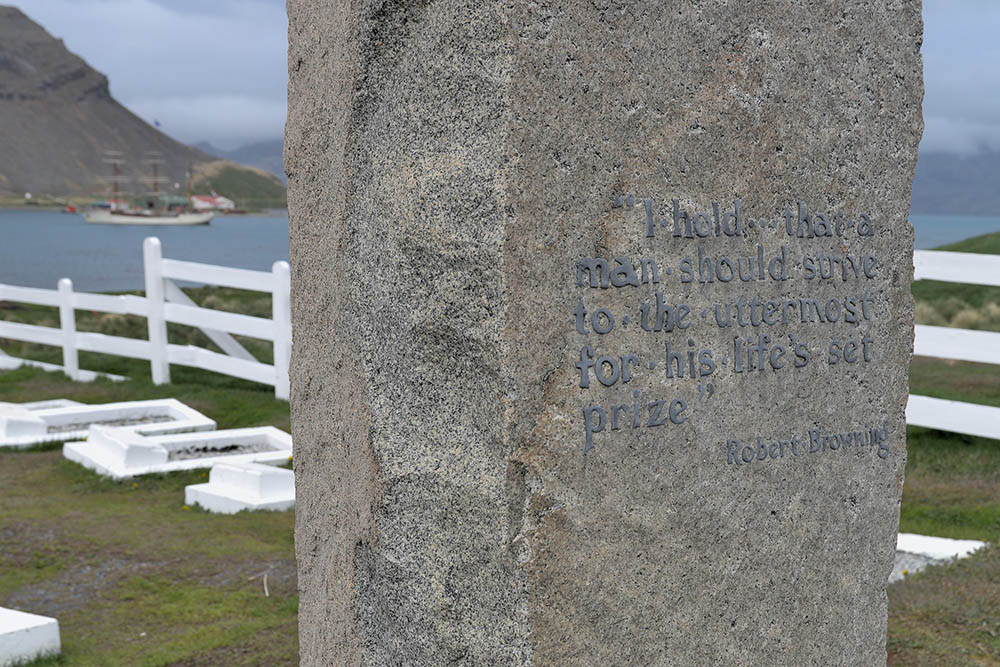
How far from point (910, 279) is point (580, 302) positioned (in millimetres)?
Result: 1348

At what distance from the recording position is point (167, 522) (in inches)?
231

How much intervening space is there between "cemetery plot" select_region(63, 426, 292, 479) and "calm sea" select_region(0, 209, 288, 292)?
51.0 ft

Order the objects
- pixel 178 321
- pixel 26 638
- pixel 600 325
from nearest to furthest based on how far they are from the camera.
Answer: pixel 600 325 < pixel 26 638 < pixel 178 321

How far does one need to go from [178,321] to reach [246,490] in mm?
4335

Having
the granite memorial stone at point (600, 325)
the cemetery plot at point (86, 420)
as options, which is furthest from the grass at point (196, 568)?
the granite memorial stone at point (600, 325)

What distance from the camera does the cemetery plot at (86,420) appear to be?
7883 millimetres

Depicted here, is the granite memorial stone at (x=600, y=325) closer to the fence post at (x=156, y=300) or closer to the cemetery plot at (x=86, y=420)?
the cemetery plot at (x=86, y=420)

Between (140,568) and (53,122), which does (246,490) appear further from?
(53,122)

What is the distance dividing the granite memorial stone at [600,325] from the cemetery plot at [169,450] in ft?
13.8

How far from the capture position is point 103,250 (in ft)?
250

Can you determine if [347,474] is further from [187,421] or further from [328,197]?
[187,421]

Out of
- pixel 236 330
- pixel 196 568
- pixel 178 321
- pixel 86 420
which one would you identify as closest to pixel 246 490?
pixel 196 568

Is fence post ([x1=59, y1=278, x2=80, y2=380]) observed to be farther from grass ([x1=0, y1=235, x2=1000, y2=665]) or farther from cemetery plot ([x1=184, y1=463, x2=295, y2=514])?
cemetery plot ([x1=184, y1=463, x2=295, y2=514])

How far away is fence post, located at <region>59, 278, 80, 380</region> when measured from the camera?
1102 centimetres
